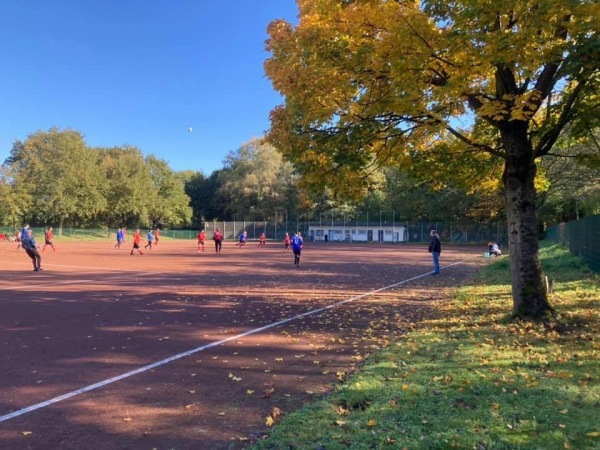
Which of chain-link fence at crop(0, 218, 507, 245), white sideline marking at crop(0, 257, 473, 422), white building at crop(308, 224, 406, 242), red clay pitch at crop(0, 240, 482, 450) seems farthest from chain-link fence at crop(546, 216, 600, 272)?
white building at crop(308, 224, 406, 242)

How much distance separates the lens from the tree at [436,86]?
7164 millimetres

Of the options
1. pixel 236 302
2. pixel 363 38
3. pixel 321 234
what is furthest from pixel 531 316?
pixel 321 234

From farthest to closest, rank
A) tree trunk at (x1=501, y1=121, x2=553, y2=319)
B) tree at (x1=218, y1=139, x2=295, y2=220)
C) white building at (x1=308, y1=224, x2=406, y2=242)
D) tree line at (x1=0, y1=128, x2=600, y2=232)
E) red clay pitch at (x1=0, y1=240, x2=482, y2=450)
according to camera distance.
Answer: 1. tree at (x1=218, y1=139, x2=295, y2=220)
2. white building at (x1=308, y1=224, x2=406, y2=242)
3. tree line at (x1=0, y1=128, x2=600, y2=232)
4. tree trunk at (x1=501, y1=121, x2=553, y2=319)
5. red clay pitch at (x1=0, y1=240, x2=482, y2=450)

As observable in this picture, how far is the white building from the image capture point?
7756 cm

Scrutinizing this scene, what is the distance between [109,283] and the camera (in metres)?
16.2

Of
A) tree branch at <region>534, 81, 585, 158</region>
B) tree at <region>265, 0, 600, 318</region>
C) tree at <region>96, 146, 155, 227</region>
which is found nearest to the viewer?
tree at <region>265, 0, 600, 318</region>

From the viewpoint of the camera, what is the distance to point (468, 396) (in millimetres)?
5090

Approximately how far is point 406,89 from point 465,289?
8.33 m

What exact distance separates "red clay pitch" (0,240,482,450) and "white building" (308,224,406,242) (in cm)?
6320

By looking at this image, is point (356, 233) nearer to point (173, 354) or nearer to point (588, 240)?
point (588, 240)

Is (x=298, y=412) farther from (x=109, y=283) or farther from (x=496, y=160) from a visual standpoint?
(x=109, y=283)

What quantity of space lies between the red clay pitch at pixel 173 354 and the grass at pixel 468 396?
1.57ft

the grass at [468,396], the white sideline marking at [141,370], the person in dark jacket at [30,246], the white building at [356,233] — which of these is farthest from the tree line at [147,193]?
the grass at [468,396]

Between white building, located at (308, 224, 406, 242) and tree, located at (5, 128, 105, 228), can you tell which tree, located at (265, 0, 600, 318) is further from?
tree, located at (5, 128, 105, 228)
